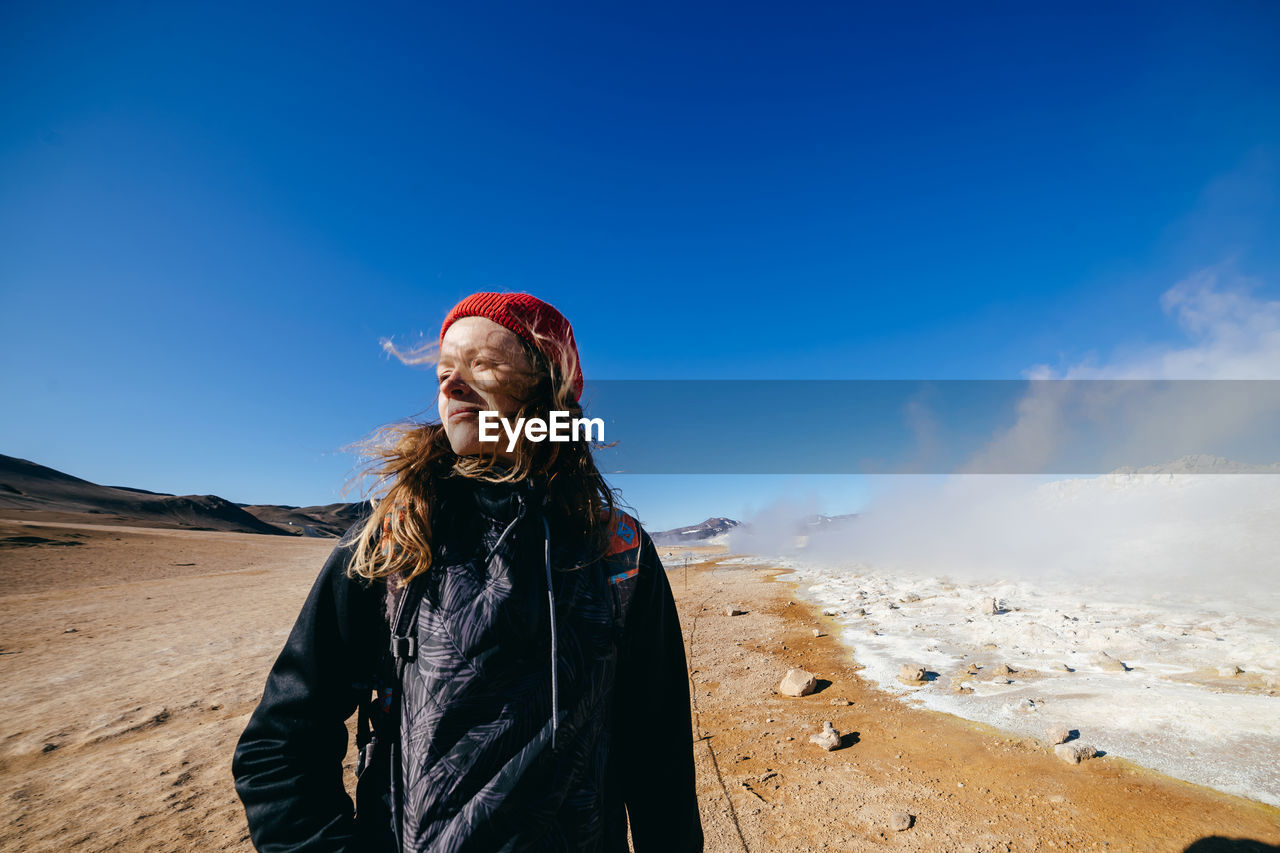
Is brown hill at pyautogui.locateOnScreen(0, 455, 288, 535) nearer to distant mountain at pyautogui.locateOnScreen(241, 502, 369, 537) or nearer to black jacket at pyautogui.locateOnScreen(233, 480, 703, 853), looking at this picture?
distant mountain at pyautogui.locateOnScreen(241, 502, 369, 537)

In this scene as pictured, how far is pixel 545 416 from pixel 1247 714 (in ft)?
20.6

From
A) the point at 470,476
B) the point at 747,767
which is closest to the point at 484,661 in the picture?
the point at 470,476

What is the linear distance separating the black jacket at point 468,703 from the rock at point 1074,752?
4.04m

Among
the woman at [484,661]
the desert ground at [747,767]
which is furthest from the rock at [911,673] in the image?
the woman at [484,661]

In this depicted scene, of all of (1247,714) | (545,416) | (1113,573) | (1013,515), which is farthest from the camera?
(1013,515)

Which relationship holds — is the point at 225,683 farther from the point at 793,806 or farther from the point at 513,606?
the point at 513,606

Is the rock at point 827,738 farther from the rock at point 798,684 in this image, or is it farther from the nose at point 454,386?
the nose at point 454,386

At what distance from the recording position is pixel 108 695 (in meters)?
5.83

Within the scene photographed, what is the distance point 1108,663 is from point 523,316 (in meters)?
7.24

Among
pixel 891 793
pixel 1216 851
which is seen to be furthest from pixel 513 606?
pixel 1216 851

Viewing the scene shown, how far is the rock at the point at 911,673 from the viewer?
5.46m

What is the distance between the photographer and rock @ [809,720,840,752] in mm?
4152

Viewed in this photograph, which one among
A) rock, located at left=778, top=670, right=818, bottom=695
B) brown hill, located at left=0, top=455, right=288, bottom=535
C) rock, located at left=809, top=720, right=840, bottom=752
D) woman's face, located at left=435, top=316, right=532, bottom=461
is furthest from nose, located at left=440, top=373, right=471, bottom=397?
brown hill, located at left=0, top=455, right=288, bottom=535

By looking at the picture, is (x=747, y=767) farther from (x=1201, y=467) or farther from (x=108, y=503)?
(x=108, y=503)
